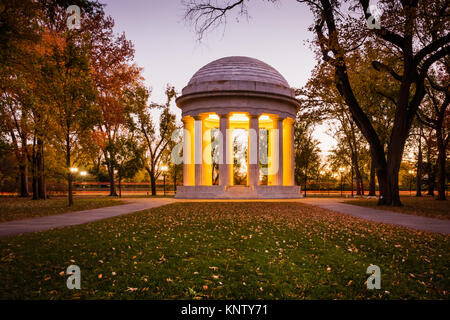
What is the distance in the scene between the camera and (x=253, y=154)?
3797cm

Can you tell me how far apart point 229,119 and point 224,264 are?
33.4 metres

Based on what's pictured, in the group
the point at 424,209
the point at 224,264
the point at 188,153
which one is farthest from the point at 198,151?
the point at 224,264

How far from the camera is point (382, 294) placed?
230 inches

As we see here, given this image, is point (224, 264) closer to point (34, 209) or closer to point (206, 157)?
point (34, 209)

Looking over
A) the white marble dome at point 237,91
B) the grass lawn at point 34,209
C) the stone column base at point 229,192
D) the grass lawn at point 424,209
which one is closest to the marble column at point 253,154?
the stone column base at point 229,192

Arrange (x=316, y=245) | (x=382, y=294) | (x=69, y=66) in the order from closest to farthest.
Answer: (x=382, y=294) < (x=316, y=245) < (x=69, y=66)

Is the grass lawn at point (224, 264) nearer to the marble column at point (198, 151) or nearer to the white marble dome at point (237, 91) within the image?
the marble column at point (198, 151)

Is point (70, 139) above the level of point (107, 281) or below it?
above

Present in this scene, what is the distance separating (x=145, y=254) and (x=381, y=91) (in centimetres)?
3368

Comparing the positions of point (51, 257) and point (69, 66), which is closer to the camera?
point (51, 257)

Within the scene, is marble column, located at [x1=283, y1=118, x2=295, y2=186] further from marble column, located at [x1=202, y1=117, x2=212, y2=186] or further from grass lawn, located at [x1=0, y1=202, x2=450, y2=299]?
grass lawn, located at [x1=0, y1=202, x2=450, y2=299]
